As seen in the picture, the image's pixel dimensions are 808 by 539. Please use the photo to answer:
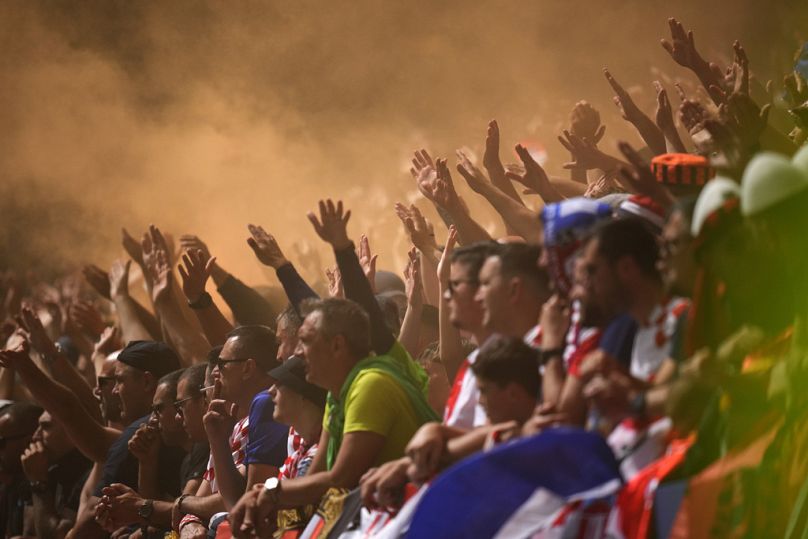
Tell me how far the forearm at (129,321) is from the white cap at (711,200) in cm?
540

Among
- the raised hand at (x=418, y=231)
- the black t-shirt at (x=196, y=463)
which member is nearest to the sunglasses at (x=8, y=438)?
the black t-shirt at (x=196, y=463)

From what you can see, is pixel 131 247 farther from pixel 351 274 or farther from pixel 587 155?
pixel 351 274

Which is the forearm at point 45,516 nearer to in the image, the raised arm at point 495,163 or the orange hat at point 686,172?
the raised arm at point 495,163

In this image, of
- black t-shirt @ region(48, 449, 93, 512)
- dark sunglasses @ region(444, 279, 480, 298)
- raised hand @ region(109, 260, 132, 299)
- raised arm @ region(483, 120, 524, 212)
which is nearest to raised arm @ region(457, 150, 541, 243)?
raised arm @ region(483, 120, 524, 212)

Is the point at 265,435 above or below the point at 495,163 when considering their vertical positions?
below

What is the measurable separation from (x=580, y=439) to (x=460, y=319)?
35.4 inches

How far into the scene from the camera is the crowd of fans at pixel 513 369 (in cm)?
326

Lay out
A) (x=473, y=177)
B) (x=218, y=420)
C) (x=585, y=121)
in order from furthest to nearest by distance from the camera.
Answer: (x=585, y=121) < (x=473, y=177) < (x=218, y=420)

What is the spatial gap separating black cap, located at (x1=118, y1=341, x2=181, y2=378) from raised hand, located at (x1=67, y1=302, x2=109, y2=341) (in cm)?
200

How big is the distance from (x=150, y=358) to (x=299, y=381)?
2.14 m

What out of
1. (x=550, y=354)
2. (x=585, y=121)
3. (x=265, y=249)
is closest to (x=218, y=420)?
(x=265, y=249)

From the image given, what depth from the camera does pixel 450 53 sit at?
376 inches

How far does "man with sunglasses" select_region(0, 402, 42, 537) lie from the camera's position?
7875 mm

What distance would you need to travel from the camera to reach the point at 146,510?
606cm
